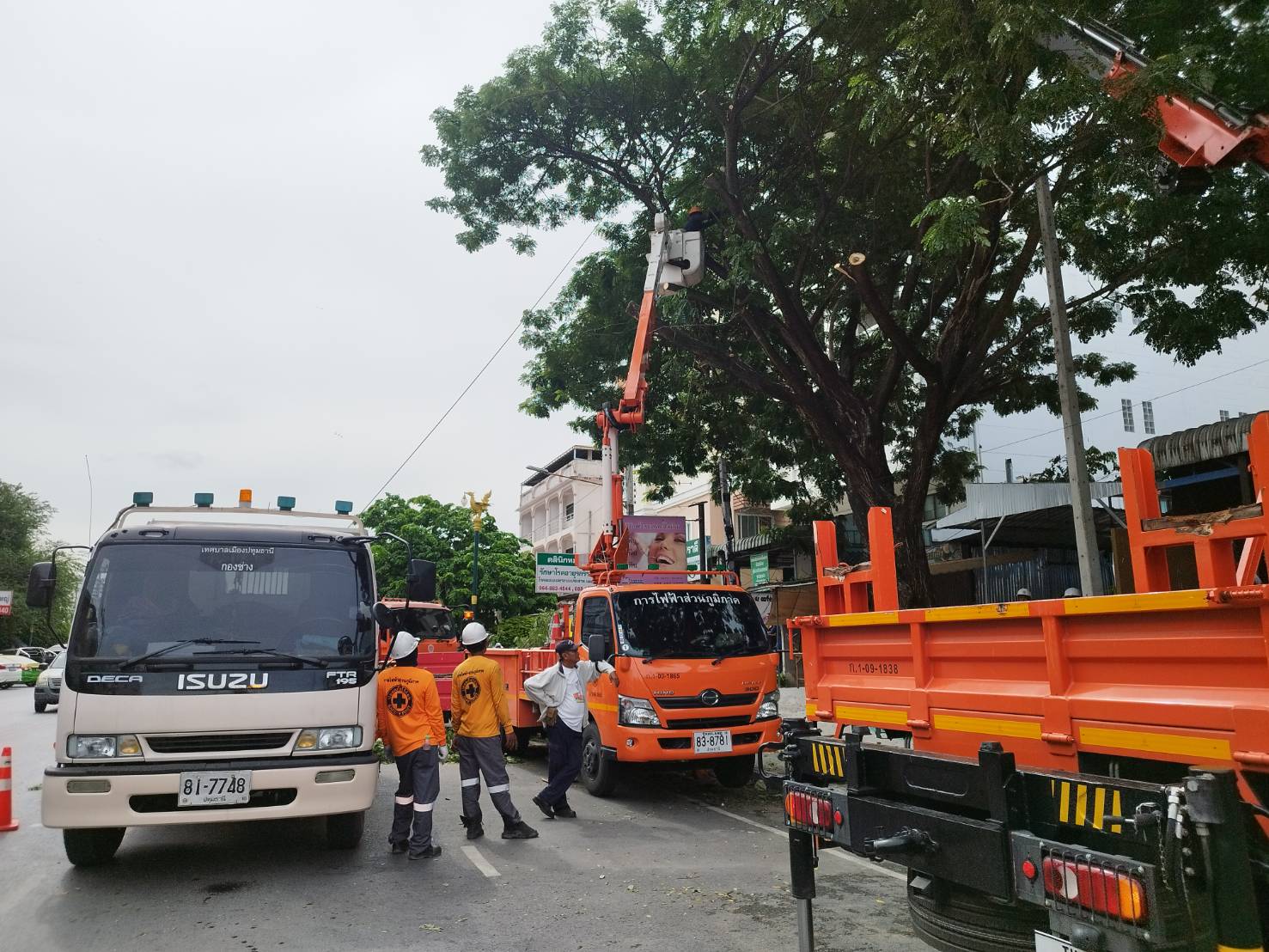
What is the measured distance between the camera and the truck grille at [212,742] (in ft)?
18.8

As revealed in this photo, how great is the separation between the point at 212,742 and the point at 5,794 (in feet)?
11.7

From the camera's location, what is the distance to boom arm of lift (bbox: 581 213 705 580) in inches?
432

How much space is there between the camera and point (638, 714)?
27.7 ft

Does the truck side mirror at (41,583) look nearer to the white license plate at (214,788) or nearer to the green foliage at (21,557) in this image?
the white license plate at (214,788)

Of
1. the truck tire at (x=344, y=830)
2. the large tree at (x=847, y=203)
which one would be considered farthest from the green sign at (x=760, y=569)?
the truck tire at (x=344, y=830)

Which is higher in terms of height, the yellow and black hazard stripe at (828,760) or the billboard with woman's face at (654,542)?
the billboard with woman's face at (654,542)

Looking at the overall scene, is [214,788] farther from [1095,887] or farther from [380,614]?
[1095,887]

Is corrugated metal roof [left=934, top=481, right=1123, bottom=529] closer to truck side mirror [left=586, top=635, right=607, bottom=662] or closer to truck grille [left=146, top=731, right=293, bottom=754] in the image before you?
truck side mirror [left=586, top=635, right=607, bottom=662]

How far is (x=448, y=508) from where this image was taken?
111 feet

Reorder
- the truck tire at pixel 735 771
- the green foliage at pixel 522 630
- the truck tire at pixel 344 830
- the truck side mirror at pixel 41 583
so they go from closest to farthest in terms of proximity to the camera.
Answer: the truck side mirror at pixel 41 583 → the truck tire at pixel 344 830 → the truck tire at pixel 735 771 → the green foliage at pixel 522 630

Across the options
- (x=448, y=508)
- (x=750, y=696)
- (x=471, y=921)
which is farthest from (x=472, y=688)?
(x=448, y=508)

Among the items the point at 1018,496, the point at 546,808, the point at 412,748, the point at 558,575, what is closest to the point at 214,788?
the point at 412,748

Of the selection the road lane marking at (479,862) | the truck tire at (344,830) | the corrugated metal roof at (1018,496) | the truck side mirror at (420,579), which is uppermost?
the corrugated metal roof at (1018,496)

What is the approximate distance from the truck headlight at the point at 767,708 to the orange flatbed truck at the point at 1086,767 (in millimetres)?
3989
